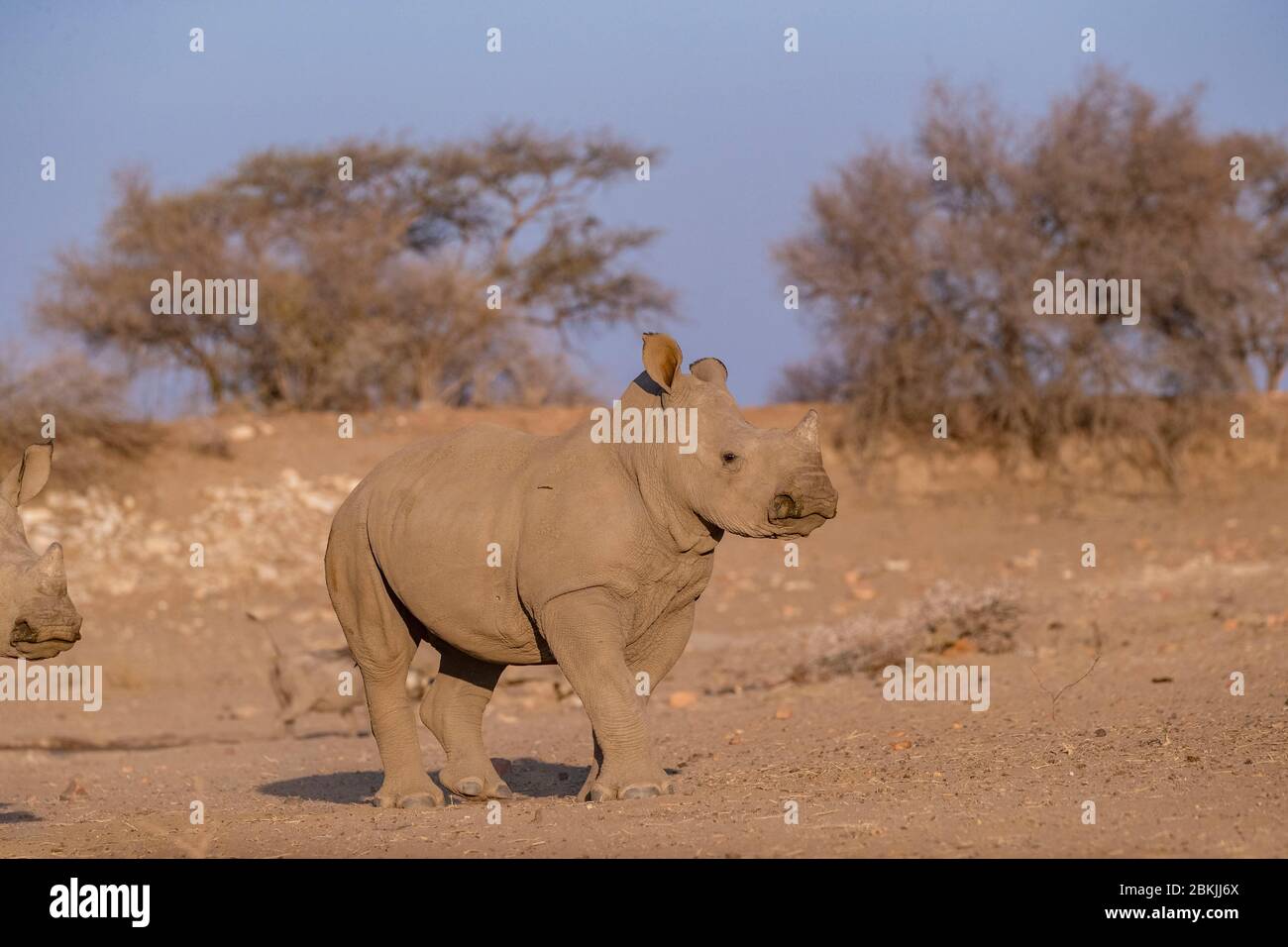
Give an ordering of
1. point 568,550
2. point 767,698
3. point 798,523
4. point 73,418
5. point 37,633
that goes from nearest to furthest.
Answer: point 37,633, point 798,523, point 568,550, point 767,698, point 73,418

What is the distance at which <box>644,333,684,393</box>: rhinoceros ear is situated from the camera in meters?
8.19

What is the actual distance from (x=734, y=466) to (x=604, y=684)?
1.20 metres

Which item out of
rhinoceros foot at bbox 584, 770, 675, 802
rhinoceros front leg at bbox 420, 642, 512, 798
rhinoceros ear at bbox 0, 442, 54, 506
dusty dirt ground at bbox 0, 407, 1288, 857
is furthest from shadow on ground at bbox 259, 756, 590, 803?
rhinoceros ear at bbox 0, 442, 54, 506

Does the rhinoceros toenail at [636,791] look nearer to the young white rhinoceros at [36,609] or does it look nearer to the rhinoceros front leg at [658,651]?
the rhinoceros front leg at [658,651]

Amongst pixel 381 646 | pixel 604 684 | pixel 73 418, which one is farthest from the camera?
pixel 73 418

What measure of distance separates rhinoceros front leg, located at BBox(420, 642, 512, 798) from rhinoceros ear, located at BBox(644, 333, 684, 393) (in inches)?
79.9

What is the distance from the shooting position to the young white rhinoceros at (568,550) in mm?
7973

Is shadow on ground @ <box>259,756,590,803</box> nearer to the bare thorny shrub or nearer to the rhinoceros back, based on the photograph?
the rhinoceros back

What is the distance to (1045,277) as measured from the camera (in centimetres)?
2766

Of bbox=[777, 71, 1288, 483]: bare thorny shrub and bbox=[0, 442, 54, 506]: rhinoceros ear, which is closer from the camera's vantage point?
bbox=[0, 442, 54, 506]: rhinoceros ear

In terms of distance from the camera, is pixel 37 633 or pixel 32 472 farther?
pixel 32 472

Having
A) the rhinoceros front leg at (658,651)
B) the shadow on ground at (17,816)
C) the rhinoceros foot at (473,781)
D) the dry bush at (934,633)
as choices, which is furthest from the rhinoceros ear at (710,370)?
the dry bush at (934,633)

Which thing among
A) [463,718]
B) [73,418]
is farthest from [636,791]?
[73,418]

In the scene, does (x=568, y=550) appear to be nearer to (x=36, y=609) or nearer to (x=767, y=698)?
(x=36, y=609)
